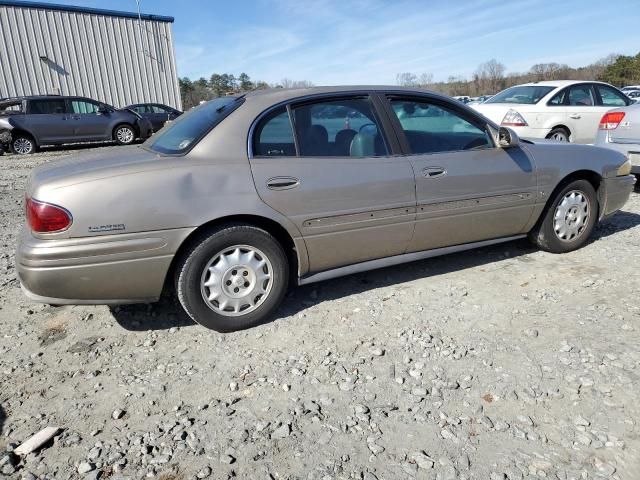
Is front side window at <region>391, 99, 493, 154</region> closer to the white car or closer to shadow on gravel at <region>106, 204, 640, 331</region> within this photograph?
shadow on gravel at <region>106, 204, 640, 331</region>

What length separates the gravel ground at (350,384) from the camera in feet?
6.64

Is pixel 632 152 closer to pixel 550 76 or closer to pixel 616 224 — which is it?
pixel 616 224

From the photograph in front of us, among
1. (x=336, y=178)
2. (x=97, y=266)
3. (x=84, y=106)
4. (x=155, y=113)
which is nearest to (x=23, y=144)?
(x=84, y=106)

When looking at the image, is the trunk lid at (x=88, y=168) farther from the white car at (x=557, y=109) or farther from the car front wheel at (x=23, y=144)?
the car front wheel at (x=23, y=144)

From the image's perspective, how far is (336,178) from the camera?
3148 mm

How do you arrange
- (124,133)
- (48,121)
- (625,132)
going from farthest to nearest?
(124,133) → (48,121) → (625,132)

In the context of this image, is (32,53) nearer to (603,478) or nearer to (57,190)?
(57,190)

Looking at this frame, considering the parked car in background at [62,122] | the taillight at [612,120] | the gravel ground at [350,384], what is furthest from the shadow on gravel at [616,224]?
the parked car in background at [62,122]

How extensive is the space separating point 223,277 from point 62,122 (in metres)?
13.2

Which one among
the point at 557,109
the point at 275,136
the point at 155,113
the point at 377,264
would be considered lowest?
the point at 377,264

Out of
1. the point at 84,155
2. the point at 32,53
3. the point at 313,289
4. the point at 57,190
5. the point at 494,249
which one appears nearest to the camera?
the point at 57,190

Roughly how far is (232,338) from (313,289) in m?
0.90

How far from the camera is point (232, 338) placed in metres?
3.04

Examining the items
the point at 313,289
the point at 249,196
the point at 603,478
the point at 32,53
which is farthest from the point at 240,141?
the point at 32,53
